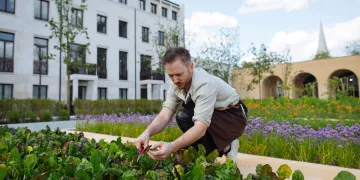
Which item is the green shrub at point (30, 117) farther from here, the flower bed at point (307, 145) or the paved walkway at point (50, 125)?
the flower bed at point (307, 145)

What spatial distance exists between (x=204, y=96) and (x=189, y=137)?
0.32 metres

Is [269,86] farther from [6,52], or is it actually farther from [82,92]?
[6,52]

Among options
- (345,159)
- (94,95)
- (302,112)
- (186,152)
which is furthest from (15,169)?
(94,95)

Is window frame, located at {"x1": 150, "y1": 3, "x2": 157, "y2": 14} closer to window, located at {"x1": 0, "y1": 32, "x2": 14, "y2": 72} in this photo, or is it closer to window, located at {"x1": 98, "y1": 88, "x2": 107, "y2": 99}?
window, located at {"x1": 98, "y1": 88, "x2": 107, "y2": 99}

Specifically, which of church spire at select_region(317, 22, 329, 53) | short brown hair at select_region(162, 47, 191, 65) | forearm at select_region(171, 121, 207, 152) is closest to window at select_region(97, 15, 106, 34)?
short brown hair at select_region(162, 47, 191, 65)

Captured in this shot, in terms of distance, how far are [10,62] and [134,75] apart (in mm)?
9705

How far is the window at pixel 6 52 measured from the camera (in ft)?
52.5

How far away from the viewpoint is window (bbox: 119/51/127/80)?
2262 cm

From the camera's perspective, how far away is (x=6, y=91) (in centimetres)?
1612

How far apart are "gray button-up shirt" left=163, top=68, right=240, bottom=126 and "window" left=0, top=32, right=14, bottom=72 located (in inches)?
691

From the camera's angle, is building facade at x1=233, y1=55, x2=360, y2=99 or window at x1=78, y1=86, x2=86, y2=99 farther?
building facade at x1=233, y1=55, x2=360, y2=99

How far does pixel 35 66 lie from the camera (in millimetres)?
17156

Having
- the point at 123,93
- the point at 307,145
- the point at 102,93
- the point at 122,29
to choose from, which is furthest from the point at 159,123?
the point at 122,29

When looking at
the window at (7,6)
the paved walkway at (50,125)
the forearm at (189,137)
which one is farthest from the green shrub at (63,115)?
the forearm at (189,137)
